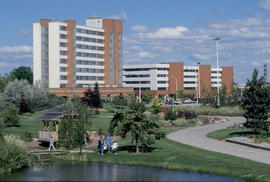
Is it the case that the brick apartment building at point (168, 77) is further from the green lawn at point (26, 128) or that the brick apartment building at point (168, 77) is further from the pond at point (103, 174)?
the pond at point (103, 174)

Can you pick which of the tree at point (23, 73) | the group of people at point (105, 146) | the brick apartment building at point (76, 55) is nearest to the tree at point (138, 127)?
the group of people at point (105, 146)

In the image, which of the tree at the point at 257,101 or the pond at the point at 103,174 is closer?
the pond at the point at 103,174

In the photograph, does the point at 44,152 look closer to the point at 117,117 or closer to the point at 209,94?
the point at 117,117

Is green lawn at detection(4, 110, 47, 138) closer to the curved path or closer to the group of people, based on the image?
the group of people

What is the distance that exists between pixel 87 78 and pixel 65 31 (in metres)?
15.9

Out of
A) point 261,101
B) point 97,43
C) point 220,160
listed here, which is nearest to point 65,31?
point 97,43

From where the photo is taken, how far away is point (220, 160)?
96.2ft

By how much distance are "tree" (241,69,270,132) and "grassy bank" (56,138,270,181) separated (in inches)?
349

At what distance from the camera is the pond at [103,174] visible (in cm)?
2408

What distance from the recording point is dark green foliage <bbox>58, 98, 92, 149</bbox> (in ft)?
125

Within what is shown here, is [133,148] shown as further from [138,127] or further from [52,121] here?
[52,121]

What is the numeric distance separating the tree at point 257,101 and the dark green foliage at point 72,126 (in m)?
15.1

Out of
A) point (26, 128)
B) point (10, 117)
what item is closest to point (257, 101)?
point (26, 128)

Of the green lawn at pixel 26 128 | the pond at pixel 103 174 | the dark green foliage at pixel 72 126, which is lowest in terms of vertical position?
the pond at pixel 103 174
